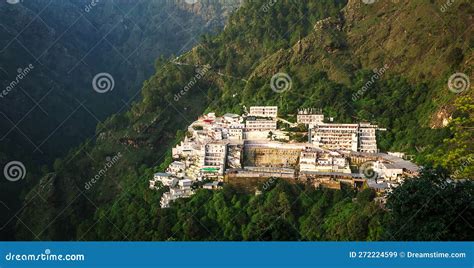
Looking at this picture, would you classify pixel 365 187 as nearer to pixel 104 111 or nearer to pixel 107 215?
pixel 107 215

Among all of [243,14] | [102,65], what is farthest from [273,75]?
[102,65]

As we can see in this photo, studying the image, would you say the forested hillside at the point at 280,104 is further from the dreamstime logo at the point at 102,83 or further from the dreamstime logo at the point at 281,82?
the dreamstime logo at the point at 102,83

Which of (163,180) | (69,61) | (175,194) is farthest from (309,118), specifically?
(69,61)

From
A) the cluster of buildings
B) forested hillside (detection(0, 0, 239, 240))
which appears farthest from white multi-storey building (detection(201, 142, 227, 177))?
forested hillside (detection(0, 0, 239, 240))

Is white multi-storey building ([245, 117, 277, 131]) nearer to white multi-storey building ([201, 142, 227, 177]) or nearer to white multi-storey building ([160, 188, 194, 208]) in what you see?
white multi-storey building ([201, 142, 227, 177])
